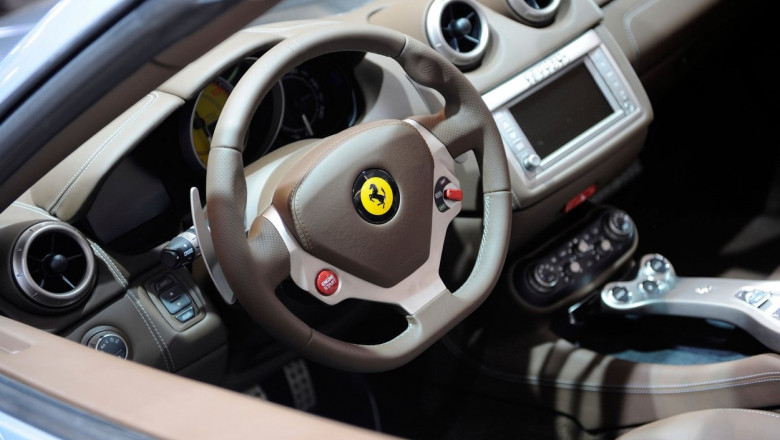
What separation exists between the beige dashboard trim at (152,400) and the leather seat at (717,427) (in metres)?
0.62

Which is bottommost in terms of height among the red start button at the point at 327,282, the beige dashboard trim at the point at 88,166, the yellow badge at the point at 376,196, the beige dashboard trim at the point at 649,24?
the beige dashboard trim at the point at 649,24

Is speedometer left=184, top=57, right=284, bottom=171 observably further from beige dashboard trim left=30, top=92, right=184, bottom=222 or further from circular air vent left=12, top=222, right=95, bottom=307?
circular air vent left=12, top=222, right=95, bottom=307

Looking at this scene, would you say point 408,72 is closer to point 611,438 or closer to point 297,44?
point 297,44

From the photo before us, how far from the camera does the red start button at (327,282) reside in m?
1.12

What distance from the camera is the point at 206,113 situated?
1.32 meters

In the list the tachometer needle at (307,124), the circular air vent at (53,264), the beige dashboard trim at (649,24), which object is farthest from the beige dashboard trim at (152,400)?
the beige dashboard trim at (649,24)

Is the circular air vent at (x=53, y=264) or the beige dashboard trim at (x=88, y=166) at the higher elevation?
the beige dashboard trim at (x=88, y=166)

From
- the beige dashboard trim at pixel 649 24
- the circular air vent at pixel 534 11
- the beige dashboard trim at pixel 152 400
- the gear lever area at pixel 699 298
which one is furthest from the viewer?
the beige dashboard trim at pixel 649 24

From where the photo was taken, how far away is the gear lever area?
1.42 metres

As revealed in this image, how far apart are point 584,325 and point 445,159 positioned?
73cm

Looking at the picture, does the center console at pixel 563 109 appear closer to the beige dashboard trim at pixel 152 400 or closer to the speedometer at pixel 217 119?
the speedometer at pixel 217 119

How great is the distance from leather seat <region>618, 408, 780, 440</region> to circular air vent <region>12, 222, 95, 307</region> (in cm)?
84

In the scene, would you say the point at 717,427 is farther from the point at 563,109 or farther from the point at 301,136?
the point at 301,136

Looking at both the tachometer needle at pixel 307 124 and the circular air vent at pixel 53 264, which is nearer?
the circular air vent at pixel 53 264
